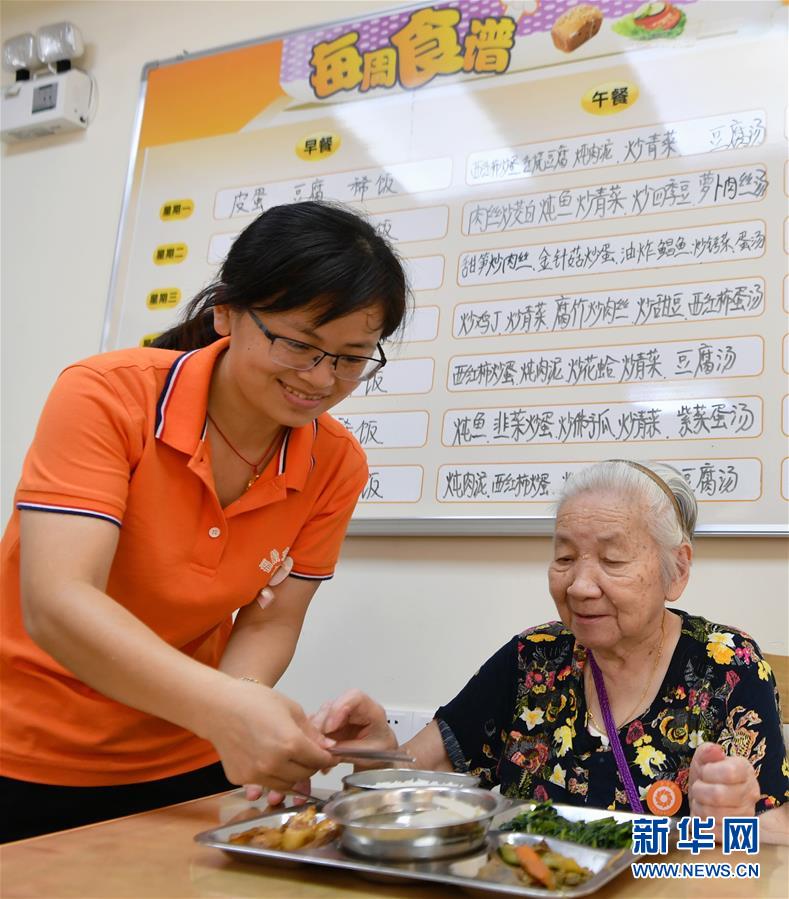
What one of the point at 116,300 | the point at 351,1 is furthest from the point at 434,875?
the point at 351,1

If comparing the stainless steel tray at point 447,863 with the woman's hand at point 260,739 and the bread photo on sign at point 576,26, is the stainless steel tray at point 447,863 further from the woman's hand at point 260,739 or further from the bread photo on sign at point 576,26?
the bread photo on sign at point 576,26

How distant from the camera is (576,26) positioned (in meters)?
2.22

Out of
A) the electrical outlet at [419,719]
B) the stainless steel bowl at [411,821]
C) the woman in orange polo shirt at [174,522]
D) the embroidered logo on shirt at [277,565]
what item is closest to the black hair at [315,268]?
the woman in orange polo shirt at [174,522]

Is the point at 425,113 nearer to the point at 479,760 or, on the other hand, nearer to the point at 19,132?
the point at 19,132

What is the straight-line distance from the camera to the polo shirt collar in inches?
54.7

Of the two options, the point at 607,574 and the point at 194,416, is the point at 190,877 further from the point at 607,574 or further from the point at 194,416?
the point at 607,574

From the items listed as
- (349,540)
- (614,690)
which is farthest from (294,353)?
(349,540)

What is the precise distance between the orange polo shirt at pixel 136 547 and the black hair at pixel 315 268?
0.59 feet

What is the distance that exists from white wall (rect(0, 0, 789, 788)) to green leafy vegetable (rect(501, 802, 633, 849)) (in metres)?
0.85

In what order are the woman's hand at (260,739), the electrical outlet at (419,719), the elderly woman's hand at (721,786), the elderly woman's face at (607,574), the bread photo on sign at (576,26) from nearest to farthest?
the woman's hand at (260,739), the elderly woman's hand at (721,786), the elderly woman's face at (607,574), the electrical outlet at (419,719), the bread photo on sign at (576,26)

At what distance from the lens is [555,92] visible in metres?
2.24

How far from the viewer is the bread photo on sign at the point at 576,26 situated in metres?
2.21

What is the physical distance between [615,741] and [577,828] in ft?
1.16

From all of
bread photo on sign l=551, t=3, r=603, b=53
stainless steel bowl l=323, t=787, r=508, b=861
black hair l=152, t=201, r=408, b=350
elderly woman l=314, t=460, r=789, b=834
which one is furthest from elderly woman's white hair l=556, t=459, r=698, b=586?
bread photo on sign l=551, t=3, r=603, b=53
